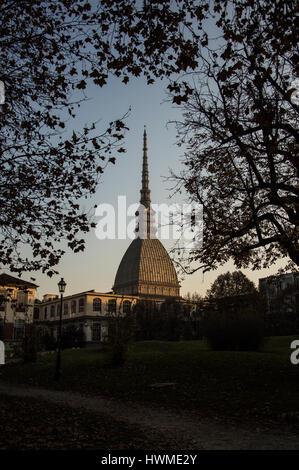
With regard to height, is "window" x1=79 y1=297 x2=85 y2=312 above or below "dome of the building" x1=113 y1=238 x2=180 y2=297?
below

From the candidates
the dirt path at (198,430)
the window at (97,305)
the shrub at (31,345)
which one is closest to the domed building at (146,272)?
the window at (97,305)

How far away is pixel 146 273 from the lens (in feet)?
563

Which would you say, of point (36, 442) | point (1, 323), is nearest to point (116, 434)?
point (36, 442)

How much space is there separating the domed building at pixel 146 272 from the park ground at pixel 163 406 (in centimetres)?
14115

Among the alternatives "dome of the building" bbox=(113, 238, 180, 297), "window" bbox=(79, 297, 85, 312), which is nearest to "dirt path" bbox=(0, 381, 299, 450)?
"window" bbox=(79, 297, 85, 312)

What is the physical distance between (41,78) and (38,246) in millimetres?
4971

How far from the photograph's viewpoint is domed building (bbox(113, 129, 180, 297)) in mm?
171000

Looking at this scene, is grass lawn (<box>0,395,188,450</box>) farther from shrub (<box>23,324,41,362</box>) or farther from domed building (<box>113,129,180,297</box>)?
domed building (<box>113,129,180,297</box>)

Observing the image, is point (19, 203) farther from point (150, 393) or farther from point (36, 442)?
point (150, 393)

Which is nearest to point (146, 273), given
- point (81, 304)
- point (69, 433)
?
point (81, 304)

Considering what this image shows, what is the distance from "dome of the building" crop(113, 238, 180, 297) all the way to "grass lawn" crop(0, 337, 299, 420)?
138 metres

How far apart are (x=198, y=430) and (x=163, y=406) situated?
15.8 ft

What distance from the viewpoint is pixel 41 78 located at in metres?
12.4

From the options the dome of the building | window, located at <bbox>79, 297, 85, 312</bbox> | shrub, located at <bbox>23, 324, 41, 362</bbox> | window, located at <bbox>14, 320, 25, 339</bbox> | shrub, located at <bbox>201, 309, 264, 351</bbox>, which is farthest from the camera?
the dome of the building
